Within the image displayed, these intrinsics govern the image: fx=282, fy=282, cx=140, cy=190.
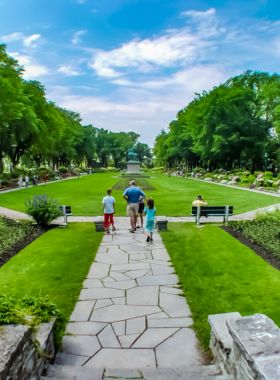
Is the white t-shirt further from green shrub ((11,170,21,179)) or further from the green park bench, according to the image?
green shrub ((11,170,21,179))

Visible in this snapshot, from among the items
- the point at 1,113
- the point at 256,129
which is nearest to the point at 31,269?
the point at 1,113

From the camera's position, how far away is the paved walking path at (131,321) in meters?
3.34

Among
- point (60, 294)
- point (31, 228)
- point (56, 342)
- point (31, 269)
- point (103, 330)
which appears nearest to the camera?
point (56, 342)

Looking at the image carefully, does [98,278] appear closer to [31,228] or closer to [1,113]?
[31,228]

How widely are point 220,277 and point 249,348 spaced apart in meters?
3.43

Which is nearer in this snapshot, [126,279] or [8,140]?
[126,279]

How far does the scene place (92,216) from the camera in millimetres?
12758

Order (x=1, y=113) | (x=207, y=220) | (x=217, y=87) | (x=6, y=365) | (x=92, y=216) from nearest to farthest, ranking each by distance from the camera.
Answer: (x=6, y=365), (x=207, y=220), (x=92, y=216), (x=1, y=113), (x=217, y=87)

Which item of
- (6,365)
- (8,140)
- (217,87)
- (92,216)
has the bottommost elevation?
(92,216)

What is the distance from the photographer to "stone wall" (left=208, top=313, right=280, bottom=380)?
7.46ft

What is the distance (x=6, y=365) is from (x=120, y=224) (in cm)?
869

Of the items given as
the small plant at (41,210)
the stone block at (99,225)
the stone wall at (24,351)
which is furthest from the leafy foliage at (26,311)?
the small plant at (41,210)

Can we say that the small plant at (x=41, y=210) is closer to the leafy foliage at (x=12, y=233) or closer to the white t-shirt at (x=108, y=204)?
the leafy foliage at (x=12, y=233)

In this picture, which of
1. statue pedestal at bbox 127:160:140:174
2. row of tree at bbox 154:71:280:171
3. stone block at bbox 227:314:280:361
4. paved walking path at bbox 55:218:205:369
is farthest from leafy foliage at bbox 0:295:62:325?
statue pedestal at bbox 127:160:140:174
